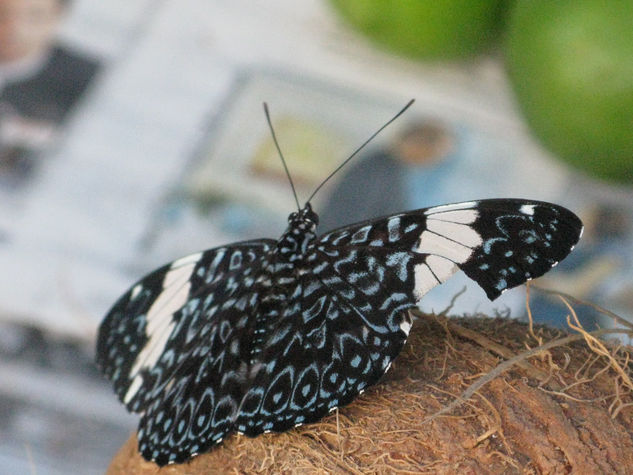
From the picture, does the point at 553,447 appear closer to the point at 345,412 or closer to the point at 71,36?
the point at 345,412

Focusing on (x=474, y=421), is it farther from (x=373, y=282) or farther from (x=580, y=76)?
(x=580, y=76)

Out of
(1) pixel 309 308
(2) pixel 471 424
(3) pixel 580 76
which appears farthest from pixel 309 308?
(3) pixel 580 76

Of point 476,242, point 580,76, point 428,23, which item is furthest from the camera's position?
point 428,23

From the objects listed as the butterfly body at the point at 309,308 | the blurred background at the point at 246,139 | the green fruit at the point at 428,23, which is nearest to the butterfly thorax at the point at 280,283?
the butterfly body at the point at 309,308

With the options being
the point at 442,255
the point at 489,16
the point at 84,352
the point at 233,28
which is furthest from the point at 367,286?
the point at 233,28

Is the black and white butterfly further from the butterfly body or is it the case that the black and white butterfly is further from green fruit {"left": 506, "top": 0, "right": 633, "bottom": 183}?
green fruit {"left": 506, "top": 0, "right": 633, "bottom": 183}

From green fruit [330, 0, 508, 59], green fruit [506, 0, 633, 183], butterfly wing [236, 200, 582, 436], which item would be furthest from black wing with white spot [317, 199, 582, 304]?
green fruit [330, 0, 508, 59]

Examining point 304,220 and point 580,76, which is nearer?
point 304,220
